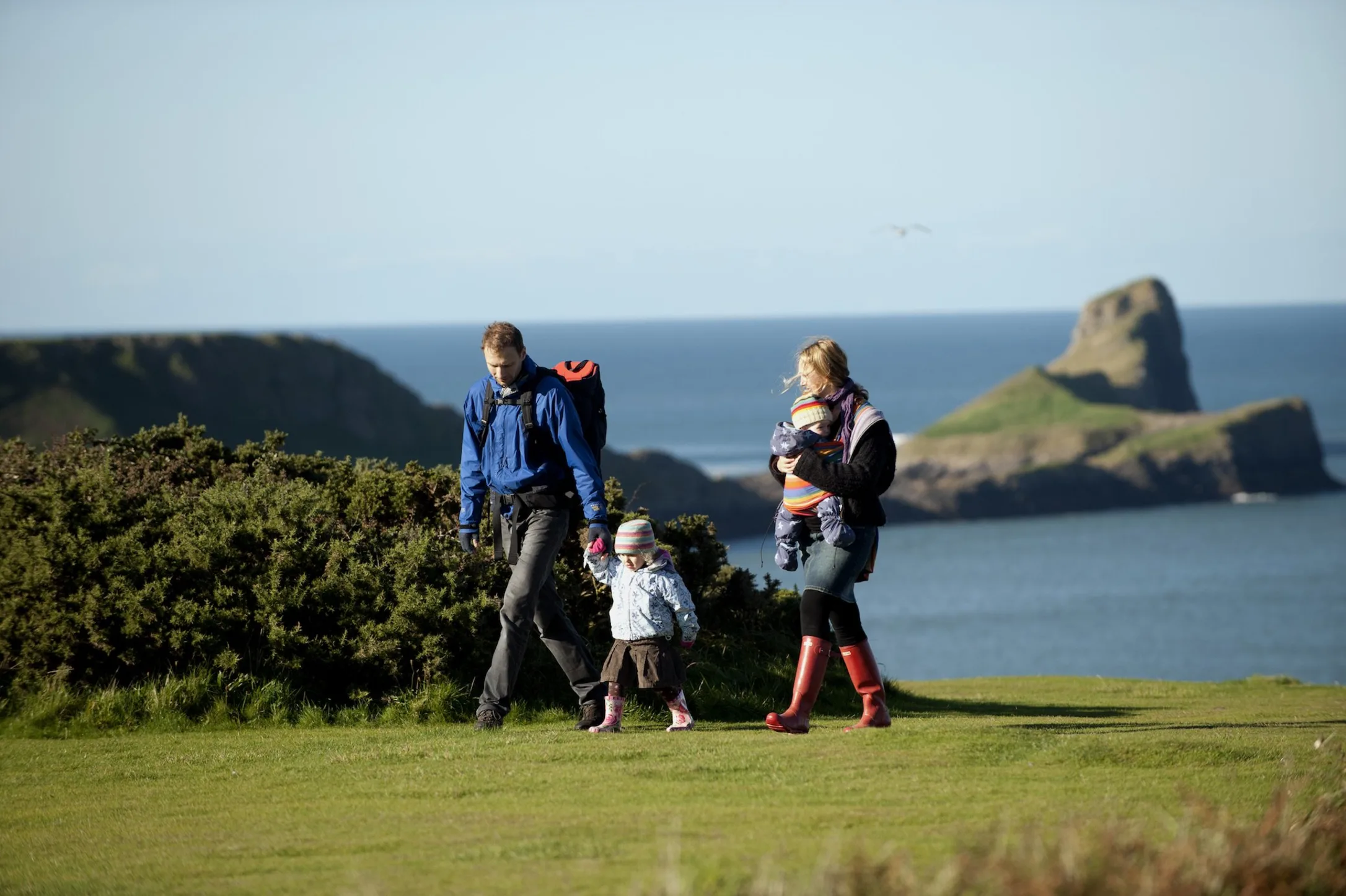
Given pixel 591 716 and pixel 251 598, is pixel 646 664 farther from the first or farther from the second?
pixel 251 598

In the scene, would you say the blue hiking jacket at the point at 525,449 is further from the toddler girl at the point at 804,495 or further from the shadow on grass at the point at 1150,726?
the shadow on grass at the point at 1150,726

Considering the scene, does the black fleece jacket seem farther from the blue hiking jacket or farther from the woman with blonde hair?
the blue hiking jacket

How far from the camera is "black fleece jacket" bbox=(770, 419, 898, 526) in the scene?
820 cm

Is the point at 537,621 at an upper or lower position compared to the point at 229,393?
upper

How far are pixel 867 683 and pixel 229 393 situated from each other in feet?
388

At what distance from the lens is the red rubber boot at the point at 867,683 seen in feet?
28.3

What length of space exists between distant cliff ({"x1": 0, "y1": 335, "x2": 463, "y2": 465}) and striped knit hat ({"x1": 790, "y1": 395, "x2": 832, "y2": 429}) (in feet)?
325

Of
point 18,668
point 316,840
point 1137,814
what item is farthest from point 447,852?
point 18,668

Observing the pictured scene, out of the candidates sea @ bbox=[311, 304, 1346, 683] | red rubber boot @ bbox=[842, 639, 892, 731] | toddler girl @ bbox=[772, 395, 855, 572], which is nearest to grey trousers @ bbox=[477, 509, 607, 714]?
toddler girl @ bbox=[772, 395, 855, 572]

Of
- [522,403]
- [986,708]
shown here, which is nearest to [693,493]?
[986,708]

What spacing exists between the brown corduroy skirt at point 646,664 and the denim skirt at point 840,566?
1159 millimetres

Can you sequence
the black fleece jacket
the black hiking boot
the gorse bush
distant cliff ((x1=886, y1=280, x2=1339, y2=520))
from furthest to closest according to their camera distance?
1. distant cliff ((x1=886, y1=280, x2=1339, y2=520))
2. the gorse bush
3. the black hiking boot
4. the black fleece jacket

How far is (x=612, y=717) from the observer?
915 centimetres

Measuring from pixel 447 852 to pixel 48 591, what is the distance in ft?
17.4
